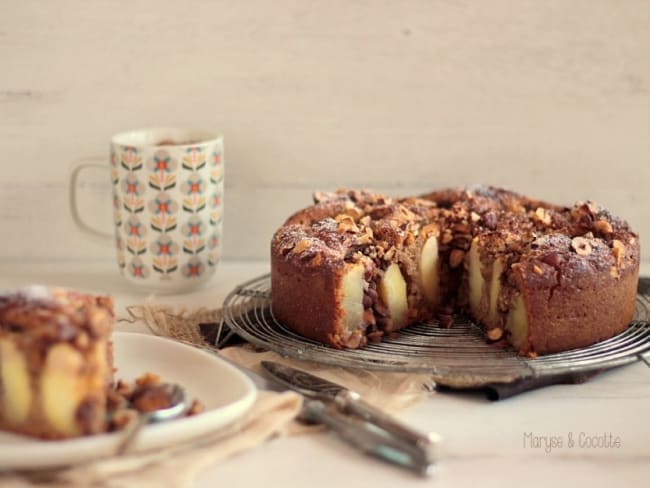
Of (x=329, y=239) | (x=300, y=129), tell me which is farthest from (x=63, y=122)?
(x=329, y=239)

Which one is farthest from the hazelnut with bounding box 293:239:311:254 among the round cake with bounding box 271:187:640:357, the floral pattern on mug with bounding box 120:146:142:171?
the floral pattern on mug with bounding box 120:146:142:171

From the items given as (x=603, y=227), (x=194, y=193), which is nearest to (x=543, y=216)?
(x=603, y=227)

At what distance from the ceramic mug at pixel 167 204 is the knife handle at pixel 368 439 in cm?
76

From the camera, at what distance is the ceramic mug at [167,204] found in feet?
6.54

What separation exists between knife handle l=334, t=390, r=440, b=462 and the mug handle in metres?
1.02

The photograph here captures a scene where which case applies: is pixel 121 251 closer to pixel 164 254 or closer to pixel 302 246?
pixel 164 254

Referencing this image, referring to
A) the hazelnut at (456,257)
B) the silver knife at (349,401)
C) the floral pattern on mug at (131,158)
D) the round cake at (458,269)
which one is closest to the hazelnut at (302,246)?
the round cake at (458,269)

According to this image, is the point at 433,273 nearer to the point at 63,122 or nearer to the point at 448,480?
the point at 448,480

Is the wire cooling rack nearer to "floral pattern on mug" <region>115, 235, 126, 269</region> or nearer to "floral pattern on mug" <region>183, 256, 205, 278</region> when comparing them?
→ "floral pattern on mug" <region>183, 256, 205, 278</region>

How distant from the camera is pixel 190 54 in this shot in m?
2.18

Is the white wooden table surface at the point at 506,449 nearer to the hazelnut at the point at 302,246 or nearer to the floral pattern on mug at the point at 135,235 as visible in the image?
the hazelnut at the point at 302,246

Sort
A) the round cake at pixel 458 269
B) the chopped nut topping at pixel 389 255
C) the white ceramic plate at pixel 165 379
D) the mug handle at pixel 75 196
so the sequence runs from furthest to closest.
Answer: the mug handle at pixel 75 196 → the chopped nut topping at pixel 389 255 → the round cake at pixel 458 269 → the white ceramic plate at pixel 165 379

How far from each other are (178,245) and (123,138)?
0.29 meters

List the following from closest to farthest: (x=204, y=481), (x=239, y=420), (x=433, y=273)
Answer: (x=204, y=481), (x=239, y=420), (x=433, y=273)
